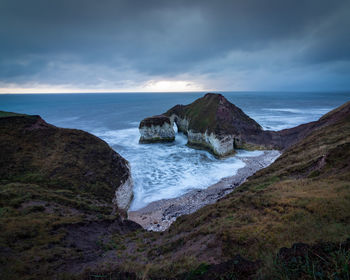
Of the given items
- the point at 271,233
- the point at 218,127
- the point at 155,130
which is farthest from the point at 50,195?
the point at 155,130

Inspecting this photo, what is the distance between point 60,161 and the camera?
20953 millimetres

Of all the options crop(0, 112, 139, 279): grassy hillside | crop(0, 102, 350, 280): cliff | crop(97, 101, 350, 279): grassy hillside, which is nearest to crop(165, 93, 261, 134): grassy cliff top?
crop(0, 112, 139, 279): grassy hillside

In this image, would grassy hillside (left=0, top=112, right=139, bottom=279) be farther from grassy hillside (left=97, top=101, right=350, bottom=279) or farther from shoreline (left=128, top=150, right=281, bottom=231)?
grassy hillside (left=97, top=101, right=350, bottom=279)

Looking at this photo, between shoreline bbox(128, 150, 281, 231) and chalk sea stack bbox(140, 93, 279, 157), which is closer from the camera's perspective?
shoreline bbox(128, 150, 281, 231)

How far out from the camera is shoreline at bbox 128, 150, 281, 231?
17.7 meters

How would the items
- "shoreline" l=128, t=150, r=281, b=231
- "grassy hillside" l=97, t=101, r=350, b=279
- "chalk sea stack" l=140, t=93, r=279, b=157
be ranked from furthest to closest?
"chalk sea stack" l=140, t=93, r=279, b=157, "shoreline" l=128, t=150, r=281, b=231, "grassy hillside" l=97, t=101, r=350, b=279

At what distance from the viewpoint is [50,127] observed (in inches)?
1067

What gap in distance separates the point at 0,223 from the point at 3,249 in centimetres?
294

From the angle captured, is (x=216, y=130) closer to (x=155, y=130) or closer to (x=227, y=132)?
(x=227, y=132)

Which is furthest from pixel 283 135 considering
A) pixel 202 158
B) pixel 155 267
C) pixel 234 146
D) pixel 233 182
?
pixel 155 267

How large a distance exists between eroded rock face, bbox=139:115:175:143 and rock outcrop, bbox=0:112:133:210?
22490 mm

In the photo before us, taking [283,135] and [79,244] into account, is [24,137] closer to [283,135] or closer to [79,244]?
[79,244]

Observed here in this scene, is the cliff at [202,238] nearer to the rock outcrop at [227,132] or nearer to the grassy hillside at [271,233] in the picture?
the grassy hillside at [271,233]

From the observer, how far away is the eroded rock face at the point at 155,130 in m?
48.7
